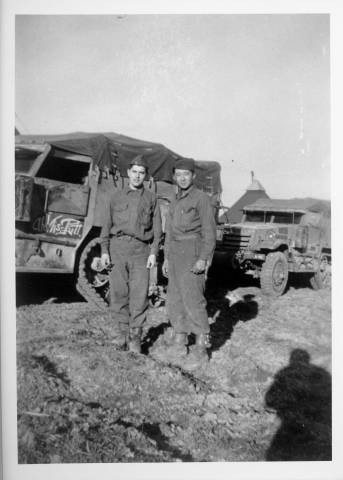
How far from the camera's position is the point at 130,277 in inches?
151

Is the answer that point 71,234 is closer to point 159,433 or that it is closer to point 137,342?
point 137,342

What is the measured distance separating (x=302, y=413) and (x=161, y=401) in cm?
118

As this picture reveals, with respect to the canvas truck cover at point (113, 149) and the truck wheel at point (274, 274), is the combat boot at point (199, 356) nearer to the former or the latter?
the canvas truck cover at point (113, 149)

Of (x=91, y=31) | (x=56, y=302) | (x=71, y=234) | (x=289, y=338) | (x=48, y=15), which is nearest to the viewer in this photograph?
(x=48, y=15)

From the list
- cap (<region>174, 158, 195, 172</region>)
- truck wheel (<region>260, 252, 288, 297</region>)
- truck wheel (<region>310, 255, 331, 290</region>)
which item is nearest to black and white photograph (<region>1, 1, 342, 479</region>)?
cap (<region>174, 158, 195, 172</region>)

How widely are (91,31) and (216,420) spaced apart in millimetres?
3373

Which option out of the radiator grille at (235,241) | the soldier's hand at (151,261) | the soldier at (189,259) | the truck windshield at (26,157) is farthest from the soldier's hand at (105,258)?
the radiator grille at (235,241)

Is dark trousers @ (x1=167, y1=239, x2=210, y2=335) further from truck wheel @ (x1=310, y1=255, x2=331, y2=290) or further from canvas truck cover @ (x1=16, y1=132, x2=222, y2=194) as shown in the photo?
truck wheel @ (x1=310, y1=255, x2=331, y2=290)

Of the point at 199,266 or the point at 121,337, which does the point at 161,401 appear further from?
the point at 199,266

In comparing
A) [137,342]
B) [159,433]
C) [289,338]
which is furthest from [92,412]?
[289,338]

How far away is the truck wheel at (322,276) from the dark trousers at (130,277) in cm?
568

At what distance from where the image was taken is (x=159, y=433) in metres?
3.03

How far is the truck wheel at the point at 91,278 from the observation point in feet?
17.9

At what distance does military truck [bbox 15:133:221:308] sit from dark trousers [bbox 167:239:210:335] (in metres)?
1.16
